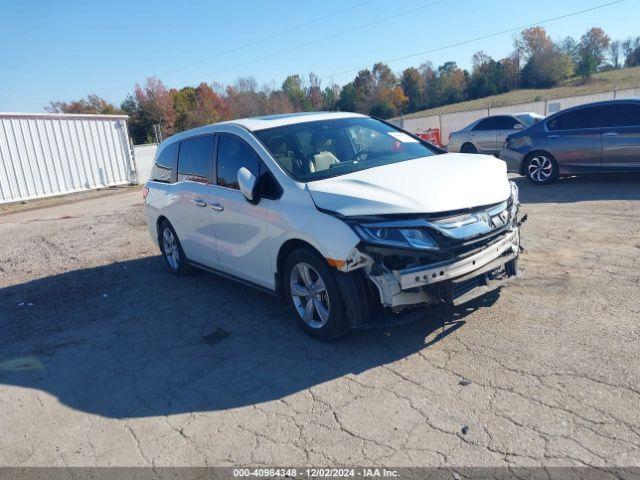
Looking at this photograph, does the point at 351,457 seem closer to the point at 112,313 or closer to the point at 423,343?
the point at 423,343

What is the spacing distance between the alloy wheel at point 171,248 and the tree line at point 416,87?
53.7 m

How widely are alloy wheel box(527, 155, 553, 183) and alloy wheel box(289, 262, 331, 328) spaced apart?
8010mm

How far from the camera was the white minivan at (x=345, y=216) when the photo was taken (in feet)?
12.3

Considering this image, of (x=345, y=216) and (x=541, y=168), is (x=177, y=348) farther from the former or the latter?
(x=541, y=168)

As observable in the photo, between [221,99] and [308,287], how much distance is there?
6839 cm

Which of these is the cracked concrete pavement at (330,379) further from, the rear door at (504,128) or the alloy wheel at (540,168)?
the rear door at (504,128)

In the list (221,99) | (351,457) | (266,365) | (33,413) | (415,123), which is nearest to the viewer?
(351,457)

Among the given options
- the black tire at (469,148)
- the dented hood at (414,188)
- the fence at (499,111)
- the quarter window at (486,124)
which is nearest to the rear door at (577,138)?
the quarter window at (486,124)

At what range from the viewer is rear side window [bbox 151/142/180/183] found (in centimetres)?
642

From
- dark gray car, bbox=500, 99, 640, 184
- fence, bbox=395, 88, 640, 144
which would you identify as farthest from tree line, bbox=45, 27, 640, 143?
dark gray car, bbox=500, 99, 640, 184

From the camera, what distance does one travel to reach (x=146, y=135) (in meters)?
54.7

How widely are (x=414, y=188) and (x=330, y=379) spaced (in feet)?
5.14

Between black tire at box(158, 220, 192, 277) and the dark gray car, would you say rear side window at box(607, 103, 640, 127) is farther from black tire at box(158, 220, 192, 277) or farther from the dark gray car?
black tire at box(158, 220, 192, 277)

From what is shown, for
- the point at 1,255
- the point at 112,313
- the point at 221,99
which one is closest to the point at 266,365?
the point at 112,313
